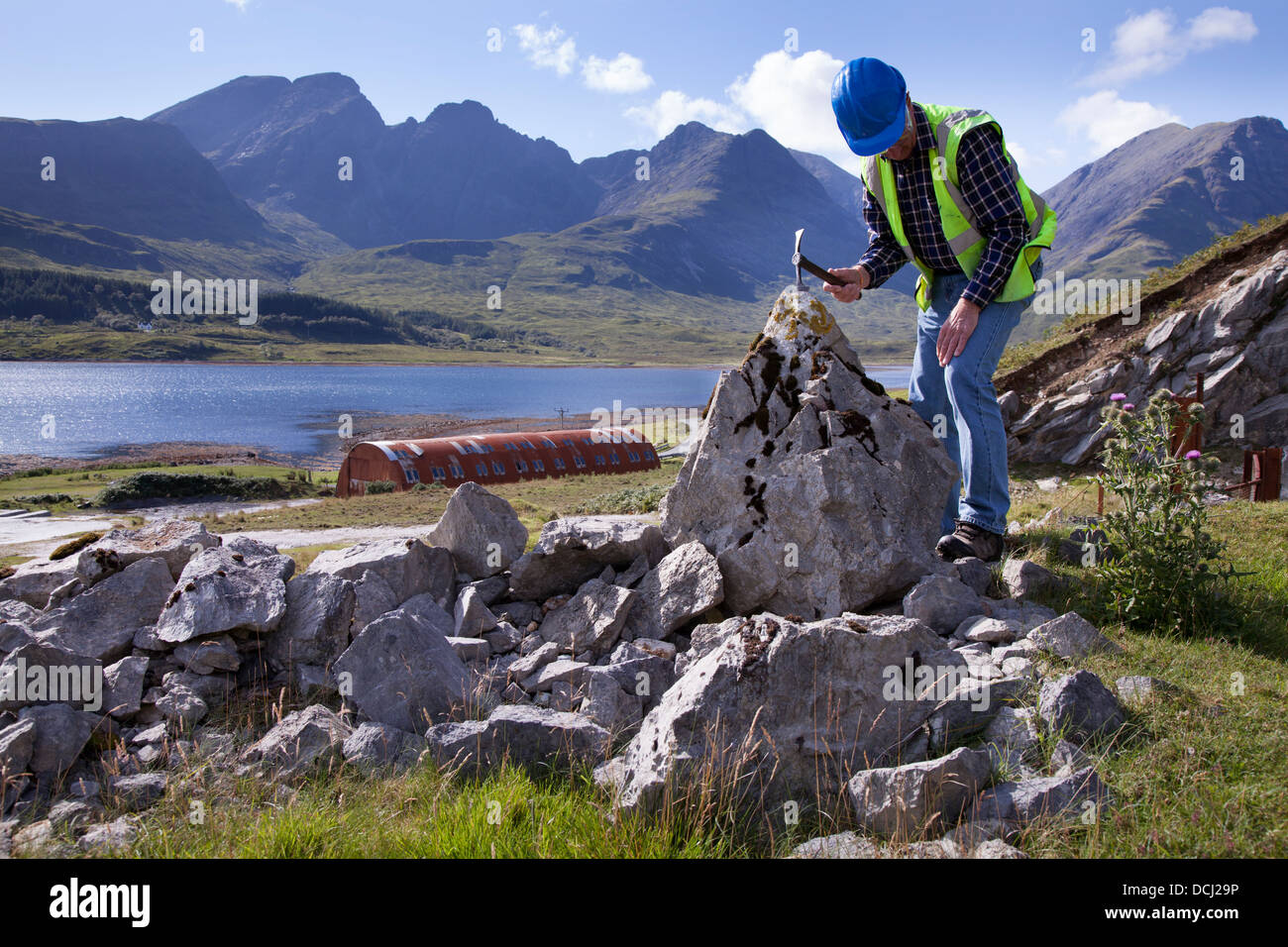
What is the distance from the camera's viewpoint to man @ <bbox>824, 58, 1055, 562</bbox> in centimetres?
604

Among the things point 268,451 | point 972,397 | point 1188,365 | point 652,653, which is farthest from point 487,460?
point 268,451

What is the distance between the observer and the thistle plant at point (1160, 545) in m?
5.54

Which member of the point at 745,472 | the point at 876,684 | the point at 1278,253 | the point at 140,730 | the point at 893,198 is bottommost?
the point at 140,730

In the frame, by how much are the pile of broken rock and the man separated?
0.42 m

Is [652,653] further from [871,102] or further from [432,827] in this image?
[871,102]

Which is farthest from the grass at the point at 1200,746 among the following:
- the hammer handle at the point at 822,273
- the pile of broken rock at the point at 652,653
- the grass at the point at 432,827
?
the hammer handle at the point at 822,273

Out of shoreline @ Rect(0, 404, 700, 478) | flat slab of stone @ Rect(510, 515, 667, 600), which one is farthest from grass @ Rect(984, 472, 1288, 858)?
shoreline @ Rect(0, 404, 700, 478)

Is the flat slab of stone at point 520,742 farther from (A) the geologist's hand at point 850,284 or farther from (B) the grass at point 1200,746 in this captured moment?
(A) the geologist's hand at point 850,284

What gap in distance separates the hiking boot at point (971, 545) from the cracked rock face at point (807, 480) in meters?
0.19

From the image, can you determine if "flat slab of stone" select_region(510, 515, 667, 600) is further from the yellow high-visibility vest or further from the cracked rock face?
the yellow high-visibility vest

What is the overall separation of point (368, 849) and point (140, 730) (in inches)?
124
